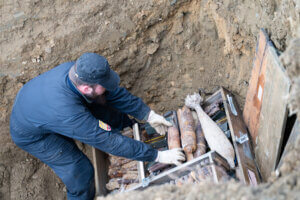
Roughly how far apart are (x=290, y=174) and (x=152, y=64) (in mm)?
3523

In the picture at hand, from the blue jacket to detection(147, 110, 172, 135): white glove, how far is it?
24.0 inches

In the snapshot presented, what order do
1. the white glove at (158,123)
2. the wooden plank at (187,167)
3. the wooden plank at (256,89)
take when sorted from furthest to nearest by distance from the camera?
the white glove at (158,123) → the wooden plank at (256,89) → the wooden plank at (187,167)

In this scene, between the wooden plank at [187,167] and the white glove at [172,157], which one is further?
the white glove at [172,157]

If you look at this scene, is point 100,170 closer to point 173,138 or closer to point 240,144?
point 173,138

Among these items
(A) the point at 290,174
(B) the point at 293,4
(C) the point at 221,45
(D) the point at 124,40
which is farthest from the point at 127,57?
(A) the point at 290,174

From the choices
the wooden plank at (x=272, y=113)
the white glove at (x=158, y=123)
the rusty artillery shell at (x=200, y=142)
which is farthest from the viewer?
the white glove at (x=158, y=123)

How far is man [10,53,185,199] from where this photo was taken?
3.23 m

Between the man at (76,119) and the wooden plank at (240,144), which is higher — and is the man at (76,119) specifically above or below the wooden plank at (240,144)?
below

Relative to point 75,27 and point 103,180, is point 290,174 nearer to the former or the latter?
point 103,180

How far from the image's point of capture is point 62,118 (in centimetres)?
325

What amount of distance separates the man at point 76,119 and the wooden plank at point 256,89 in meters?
1.03

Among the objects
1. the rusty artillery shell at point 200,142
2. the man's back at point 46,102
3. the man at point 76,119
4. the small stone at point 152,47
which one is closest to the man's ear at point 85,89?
the man at point 76,119

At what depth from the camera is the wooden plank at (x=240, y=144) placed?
320cm

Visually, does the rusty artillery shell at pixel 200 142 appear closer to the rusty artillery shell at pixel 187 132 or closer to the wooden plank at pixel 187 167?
the rusty artillery shell at pixel 187 132
